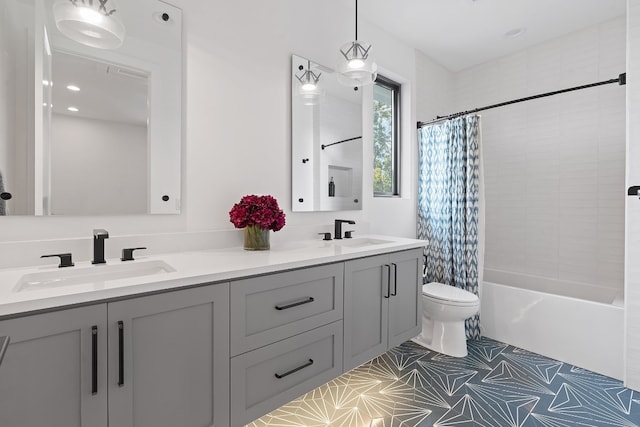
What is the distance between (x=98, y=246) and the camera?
128 cm

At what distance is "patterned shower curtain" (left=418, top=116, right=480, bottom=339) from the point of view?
2.65 meters

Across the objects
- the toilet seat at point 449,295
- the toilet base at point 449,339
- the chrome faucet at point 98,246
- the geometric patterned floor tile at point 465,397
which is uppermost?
the chrome faucet at point 98,246

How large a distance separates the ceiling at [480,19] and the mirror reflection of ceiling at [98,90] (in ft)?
5.94

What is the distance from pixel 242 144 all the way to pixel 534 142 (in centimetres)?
291

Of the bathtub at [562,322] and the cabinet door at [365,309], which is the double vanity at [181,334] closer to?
the cabinet door at [365,309]

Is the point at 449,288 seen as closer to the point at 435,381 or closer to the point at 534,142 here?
the point at 435,381

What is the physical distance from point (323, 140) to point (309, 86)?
375 millimetres

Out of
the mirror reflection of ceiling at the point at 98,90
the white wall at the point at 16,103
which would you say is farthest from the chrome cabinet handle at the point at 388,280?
the white wall at the point at 16,103

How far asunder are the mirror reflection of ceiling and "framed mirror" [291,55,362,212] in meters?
0.91

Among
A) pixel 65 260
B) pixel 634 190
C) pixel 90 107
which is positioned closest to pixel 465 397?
pixel 634 190

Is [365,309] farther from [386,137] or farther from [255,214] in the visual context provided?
[386,137]

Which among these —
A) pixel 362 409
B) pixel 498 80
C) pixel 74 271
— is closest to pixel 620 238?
pixel 498 80

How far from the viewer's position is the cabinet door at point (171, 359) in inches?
37.5

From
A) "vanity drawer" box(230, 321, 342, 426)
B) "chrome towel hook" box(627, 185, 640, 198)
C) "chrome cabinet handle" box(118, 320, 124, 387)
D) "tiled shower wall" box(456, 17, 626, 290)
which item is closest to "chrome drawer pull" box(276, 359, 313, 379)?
"vanity drawer" box(230, 321, 342, 426)
